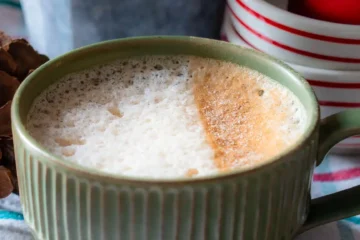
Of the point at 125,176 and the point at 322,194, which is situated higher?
the point at 125,176

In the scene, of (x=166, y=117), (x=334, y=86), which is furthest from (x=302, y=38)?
(x=166, y=117)

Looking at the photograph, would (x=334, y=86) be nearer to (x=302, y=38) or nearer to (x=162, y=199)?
(x=302, y=38)

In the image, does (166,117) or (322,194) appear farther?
(322,194)

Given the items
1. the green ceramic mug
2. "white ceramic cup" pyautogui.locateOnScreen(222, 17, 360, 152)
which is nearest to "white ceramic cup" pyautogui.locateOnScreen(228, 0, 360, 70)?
"white ceramic cup" pyautogui.locateOnScreen(222, 17, 360, 152)

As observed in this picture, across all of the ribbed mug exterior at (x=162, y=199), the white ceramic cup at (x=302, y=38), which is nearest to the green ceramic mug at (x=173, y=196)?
the ribbed mug exterior at (x=162, y=199)

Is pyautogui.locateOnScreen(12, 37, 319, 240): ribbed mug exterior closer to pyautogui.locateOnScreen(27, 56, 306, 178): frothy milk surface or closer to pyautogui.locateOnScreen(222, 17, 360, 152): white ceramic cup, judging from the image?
pyautogui.locateOnScreen(27, 56, 306, 178): frothy milk surface

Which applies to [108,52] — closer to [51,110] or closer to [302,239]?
[51,110]

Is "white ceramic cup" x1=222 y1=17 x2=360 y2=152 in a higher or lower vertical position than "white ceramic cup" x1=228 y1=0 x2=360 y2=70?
lower
